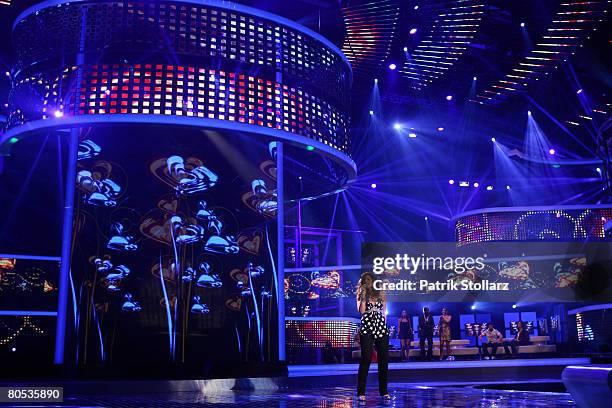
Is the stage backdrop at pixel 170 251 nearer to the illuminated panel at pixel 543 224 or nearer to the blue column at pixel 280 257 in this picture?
the blue column at pixel 280 257

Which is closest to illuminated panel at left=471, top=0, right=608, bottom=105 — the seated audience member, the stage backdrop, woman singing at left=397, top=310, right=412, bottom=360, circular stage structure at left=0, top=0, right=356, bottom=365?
circular stage structure at left=0, top=0, right=356, bottom=365

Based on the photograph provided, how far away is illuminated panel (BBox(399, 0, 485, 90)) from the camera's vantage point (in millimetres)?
12258

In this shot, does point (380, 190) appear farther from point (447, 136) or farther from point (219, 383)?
point (219, 383)

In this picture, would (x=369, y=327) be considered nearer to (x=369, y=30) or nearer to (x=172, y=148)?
(x=172, y=148)

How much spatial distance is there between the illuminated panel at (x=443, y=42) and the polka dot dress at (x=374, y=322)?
760 centimetres

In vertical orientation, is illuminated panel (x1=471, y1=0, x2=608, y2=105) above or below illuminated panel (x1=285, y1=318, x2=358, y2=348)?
above

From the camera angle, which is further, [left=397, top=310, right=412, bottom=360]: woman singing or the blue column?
[left=397, top=310, right=412, bottom=360]: woman singing

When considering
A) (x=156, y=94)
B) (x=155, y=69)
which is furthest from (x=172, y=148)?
(x=155, y=69)

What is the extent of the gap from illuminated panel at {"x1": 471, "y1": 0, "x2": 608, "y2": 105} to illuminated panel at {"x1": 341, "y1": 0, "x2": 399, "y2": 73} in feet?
11.4

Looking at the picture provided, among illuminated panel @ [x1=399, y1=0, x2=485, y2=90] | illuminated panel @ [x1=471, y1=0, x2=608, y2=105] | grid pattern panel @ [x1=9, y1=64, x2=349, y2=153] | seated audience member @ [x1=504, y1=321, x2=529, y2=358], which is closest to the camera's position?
grid pattern panel @ [x1=9, y1=64, x2=349, y2=153]

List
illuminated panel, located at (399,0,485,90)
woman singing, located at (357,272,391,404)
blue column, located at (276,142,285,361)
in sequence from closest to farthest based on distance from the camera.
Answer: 1. woman singing, located at (357,272,391,404)
2. blue column, located at (276,142,285,361)
3. illuminated panel, located at (399,0,485,90)

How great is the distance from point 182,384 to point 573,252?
14229 mm

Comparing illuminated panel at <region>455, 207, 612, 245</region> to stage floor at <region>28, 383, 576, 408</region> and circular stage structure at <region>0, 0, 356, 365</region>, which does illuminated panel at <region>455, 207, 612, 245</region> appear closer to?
circular stage structure at <region>0, 0, 356, 365</region>

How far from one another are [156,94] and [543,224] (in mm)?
14324
